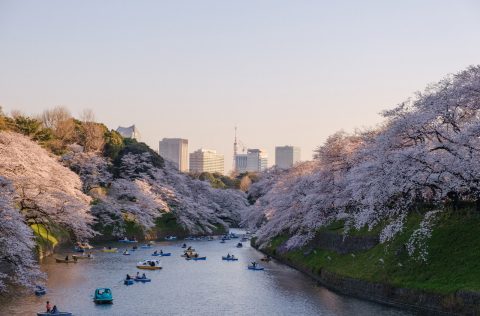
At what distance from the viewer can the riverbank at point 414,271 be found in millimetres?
39625

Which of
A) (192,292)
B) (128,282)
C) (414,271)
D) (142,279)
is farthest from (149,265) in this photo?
(414,271)

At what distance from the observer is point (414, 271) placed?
148ft

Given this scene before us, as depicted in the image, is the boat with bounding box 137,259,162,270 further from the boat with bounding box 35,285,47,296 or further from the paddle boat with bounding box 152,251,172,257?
the boat with bounding box 35,285,47,296

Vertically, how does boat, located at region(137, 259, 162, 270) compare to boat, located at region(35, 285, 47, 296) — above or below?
above

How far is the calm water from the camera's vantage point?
43.3 metres

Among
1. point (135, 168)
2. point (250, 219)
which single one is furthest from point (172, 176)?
point (250, 219)

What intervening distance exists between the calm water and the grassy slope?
287 cm

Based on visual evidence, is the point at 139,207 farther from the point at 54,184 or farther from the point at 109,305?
the point at 109,305

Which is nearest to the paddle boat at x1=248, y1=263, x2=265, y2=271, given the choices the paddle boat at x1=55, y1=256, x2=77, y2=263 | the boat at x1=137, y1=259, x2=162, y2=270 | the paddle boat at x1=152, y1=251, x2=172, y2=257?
the boat at x1=137, y1=259, x2=162, y2=270

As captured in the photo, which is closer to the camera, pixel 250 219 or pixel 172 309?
pixel 172 309

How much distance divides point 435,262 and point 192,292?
778 inches

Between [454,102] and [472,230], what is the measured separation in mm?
9330

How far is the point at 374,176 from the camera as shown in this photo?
159ft

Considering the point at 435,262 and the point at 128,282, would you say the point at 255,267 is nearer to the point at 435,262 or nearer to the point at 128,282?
the point at 128,282
